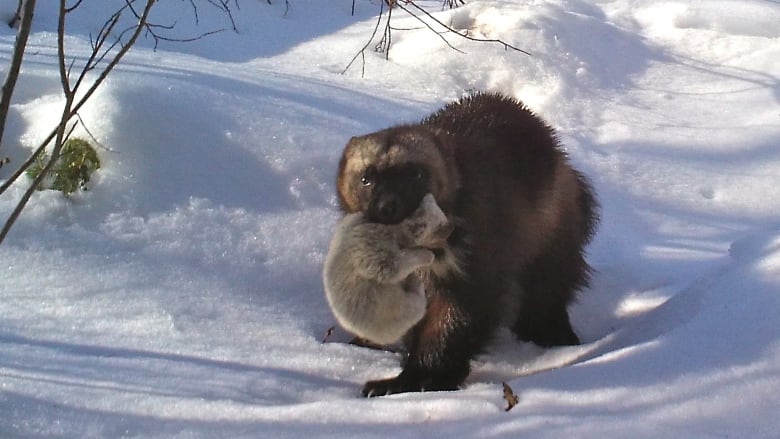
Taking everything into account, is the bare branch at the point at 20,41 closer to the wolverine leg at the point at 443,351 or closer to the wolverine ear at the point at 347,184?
the wolverine ear at the point at 347,184

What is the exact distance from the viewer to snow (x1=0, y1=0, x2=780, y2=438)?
1.44 metres

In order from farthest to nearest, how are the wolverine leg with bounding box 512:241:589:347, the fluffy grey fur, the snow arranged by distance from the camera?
the wolverine leg with bounding box 512:241:589:347 → the fluffy grey fur → the snow

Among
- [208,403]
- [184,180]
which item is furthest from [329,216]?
[208,403]

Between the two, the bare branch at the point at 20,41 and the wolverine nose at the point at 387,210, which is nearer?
the bare branch at the point at 20,41

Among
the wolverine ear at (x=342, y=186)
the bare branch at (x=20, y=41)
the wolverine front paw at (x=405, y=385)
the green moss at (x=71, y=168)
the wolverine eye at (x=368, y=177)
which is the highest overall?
the bare branch at (x=20, y=41)

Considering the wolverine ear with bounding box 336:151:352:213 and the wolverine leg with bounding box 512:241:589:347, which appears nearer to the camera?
the wolverine ear with bounding box 336:151:352:213

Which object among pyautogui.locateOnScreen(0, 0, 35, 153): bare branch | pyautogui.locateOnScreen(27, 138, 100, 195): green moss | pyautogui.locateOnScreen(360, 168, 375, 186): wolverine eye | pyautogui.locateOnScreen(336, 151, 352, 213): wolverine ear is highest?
pyautogui.locateOnScreen(0, 0, 35, 153): bare branch

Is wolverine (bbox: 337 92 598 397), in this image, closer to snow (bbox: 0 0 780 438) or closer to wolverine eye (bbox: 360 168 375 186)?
wolverine eye (bbox: 360 168 375 186)

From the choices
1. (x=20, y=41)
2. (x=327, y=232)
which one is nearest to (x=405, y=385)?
(x=327, y=232)

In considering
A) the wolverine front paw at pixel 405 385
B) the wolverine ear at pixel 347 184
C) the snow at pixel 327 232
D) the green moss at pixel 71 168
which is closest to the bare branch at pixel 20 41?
the snow at pixel 327 232

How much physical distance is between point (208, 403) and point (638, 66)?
348 cm

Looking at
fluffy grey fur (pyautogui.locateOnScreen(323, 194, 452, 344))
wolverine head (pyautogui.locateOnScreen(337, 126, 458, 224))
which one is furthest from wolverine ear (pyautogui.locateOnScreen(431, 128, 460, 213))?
fluffy grey fur (pyautogui.locateOnScreen(323, 194, 452, 344))

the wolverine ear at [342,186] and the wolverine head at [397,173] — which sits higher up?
the wolverine head at [397,173]

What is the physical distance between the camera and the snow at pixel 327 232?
144 cm
